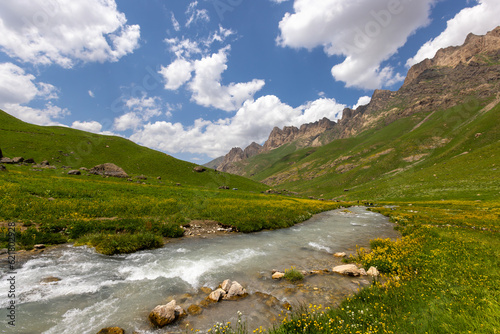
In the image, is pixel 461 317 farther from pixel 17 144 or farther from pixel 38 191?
pixel 17 144

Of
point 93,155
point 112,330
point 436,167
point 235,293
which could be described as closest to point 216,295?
point 235,293

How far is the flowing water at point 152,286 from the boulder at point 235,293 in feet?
1.22

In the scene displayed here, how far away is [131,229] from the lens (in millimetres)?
17938

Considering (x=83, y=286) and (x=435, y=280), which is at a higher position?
(x=83, y=286)

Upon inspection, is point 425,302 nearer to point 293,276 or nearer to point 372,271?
point 372,271

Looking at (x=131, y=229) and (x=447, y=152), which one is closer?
(x=131, y=229)

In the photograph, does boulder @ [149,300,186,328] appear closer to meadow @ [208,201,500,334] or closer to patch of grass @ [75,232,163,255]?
meadow @ [208,201,500,334]

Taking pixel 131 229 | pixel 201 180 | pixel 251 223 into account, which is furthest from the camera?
pixel 201 180

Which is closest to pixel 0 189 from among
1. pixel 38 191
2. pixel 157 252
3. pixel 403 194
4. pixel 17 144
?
pixel 38 191

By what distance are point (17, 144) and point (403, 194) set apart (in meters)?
145

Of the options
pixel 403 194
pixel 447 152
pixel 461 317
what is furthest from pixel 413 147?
pixel 461 317

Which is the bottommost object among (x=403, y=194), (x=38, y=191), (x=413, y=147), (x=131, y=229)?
(x=403, y=194)

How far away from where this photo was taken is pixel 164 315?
7.40 m

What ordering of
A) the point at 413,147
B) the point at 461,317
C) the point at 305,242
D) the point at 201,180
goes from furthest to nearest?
the point at 413,147 < the point at 201,180 < the point at 305,242 < the point at 461,317
